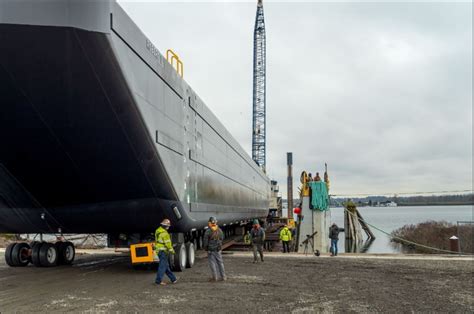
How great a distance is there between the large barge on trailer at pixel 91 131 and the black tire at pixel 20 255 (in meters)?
0.03

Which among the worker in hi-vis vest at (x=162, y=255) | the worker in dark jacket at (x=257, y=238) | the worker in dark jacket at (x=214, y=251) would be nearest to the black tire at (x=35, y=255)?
the worker in hi-vis vest at (x=162, y=255)

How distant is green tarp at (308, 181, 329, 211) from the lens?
2273 cm

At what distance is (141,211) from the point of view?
10555mm

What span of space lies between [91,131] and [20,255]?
20.9ft

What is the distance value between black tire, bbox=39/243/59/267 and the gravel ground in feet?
1.17

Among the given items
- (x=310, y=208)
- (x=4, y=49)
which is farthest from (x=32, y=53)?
(x=310, y=208)

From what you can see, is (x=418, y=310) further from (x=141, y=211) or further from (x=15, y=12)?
(x=15, y=12)

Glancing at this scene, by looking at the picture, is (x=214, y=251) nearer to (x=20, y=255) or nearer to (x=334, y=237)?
(x=20, y=255)

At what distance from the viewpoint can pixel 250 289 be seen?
882 cm

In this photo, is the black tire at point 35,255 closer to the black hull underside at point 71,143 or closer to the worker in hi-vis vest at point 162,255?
the black hull underside at point 71,143

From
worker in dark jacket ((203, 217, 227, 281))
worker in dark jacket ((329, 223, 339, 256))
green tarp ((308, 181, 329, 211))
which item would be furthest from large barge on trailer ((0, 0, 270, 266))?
green tarp ((308, 181, 329, 211))

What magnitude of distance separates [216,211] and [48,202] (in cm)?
606

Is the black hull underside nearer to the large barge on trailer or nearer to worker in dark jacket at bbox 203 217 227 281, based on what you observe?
the large barge on trailer

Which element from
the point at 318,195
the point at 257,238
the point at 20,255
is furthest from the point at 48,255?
the point at 318,195
